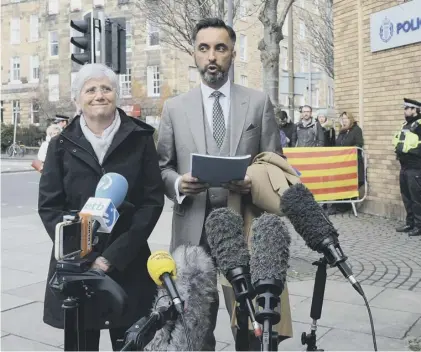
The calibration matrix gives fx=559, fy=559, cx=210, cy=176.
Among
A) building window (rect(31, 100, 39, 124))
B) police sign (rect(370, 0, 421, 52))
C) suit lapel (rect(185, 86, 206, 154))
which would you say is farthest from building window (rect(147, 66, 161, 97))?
suit lapel (rect(185, 86, 206, 154))

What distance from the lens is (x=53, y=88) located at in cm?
4203

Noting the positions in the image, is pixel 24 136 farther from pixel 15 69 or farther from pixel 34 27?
pixel 34 27

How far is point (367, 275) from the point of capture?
6223mm

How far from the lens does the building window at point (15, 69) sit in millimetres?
45594

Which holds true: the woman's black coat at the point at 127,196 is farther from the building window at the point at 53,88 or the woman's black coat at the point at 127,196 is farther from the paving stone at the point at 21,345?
the building window at the point at 53,88

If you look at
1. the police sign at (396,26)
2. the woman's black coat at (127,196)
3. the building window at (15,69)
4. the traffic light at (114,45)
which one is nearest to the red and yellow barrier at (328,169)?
the police sign at (396,26)

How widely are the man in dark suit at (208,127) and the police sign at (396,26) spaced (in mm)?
7163

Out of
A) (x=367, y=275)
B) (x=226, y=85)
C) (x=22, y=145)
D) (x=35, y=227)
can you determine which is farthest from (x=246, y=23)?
(x=226, y=85)

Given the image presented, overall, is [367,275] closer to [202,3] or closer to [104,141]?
[104,141]

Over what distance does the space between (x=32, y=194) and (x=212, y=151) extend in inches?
543

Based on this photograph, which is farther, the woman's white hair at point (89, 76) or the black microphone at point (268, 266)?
the woman's white hair at point (89, 76)

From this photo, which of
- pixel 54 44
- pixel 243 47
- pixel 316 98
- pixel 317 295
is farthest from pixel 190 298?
pixel 316 98

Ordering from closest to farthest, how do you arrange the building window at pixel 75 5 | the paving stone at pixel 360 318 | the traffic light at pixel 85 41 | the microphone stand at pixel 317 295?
the microphone stand at pixel 317 295
the paving stone at pixel 360 318
the traffic light at pixel 85 41
the building window at pixel 75 5

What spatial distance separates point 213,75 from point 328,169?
7453 mm
